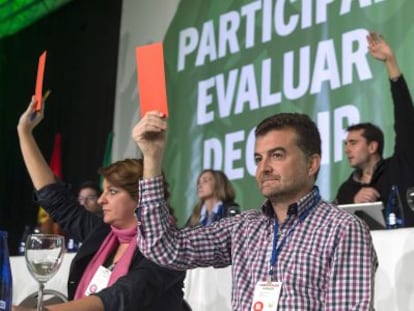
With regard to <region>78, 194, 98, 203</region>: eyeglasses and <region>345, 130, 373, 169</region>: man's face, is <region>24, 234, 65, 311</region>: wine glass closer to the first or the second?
<region>345, 130, 373, 169</region>: man's face

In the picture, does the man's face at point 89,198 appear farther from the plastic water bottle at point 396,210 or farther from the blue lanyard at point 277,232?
the blue lanyard at point 277,232

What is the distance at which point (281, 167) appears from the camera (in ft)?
5.52

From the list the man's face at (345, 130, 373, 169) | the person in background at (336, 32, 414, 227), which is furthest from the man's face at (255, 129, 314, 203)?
the man's face at (345, 130, 373, 169)

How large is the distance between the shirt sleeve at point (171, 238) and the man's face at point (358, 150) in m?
2.16

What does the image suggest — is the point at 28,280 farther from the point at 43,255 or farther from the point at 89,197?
the point at 89,197

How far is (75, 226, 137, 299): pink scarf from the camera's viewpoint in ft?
6.75

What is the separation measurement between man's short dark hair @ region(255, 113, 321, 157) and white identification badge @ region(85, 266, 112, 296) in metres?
0.66

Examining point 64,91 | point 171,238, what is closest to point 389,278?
point 171,238

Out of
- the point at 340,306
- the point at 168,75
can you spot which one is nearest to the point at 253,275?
the point at 340,306

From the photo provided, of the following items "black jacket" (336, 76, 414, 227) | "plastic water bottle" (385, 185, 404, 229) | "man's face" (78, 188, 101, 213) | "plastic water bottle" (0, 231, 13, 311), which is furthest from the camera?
"man's face" (78, 188, 101, 213)

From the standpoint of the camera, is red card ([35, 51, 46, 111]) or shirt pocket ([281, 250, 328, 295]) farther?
red card ([35, 51, 46, 111])

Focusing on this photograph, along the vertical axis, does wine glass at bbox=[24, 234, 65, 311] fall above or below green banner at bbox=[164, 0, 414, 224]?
below

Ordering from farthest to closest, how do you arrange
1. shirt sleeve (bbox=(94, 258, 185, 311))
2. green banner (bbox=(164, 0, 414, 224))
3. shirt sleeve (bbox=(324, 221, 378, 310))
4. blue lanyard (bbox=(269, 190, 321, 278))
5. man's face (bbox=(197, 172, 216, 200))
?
man's face (bbox=(197, 172, 216, 200)) < green banner (bbox=(164, 0, 414, 224)) < shirt sleeve (bbox=(94, 258, 185, 311)) < blue lanyard (bbox=(269, 190, 321, 278)) < shirt sleeve (bbox=(324, 221, 378, 310))

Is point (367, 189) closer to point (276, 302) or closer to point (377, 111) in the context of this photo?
point (377, 111)
